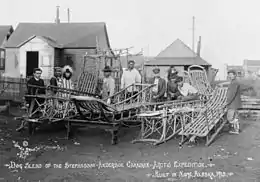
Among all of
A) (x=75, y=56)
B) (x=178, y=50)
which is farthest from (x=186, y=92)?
(x=178, y=50)

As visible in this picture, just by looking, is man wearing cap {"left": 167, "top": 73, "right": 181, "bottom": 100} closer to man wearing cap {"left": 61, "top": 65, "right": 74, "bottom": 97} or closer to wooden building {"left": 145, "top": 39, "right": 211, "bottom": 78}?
man wearing cap {"left": 61, "top": 65, "right": 74, "bottom": 97}

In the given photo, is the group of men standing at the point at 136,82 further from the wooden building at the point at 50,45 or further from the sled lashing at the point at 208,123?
the wooden building at the point at 50,45

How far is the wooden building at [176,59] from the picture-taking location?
2356 centimetres

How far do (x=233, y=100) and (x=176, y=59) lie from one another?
58.5 ft

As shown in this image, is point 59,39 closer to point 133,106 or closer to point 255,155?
point 133,106

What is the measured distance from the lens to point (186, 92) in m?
8.85

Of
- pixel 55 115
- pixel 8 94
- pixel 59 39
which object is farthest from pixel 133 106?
pixel 59 39

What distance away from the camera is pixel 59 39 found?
22891 millimetres

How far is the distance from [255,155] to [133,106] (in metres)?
3.00

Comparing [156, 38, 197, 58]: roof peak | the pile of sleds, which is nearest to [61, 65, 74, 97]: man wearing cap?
the pile of sleds

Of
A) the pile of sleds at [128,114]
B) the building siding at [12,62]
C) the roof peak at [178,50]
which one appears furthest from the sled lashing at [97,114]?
the roof peak at [178,50]

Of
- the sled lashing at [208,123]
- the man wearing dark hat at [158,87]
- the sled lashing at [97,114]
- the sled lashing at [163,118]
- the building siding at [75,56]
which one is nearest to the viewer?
Result: the sled lashing at [208,123]

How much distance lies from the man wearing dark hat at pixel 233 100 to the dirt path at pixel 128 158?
326 mm

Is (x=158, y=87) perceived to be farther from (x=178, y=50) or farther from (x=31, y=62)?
(x=178, y=50)
